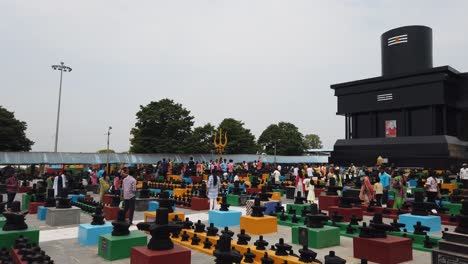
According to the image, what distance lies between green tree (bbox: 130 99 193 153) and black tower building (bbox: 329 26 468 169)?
23185mm

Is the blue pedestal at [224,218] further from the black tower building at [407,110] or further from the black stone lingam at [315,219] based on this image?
the black tower building at [407,110]

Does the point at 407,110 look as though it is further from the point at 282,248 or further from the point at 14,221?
the point at 14,221

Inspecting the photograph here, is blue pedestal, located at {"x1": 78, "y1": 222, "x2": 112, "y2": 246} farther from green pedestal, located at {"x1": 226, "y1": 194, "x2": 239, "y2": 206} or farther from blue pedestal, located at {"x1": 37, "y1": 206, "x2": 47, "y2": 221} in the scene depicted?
green pedestal, located at {"x1": 226, "y1": 194, "x2": 239, "y2": 206}

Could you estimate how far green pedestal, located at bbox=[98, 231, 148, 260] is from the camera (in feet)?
22.7

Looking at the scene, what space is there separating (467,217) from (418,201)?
15.5 ft

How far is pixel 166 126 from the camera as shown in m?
54.9

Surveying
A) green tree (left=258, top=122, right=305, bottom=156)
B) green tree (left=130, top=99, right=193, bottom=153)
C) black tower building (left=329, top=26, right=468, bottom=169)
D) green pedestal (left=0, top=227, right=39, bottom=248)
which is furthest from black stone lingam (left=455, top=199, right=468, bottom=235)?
green tree (left=258, top=122, right=305, bottom=156)

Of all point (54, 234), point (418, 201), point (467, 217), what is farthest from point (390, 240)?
point (54, 234)

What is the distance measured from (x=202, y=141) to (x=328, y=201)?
47.1 m

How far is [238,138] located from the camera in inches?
2739

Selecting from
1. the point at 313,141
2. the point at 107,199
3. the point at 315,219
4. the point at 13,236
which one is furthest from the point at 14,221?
the point at 313,141

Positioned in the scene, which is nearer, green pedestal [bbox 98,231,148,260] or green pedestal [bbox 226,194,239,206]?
green pedestal [bbox 98,231,148,260]

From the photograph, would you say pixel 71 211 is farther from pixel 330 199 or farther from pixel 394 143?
pixel 394 143

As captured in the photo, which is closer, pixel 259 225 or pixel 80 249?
pixel 80 249
